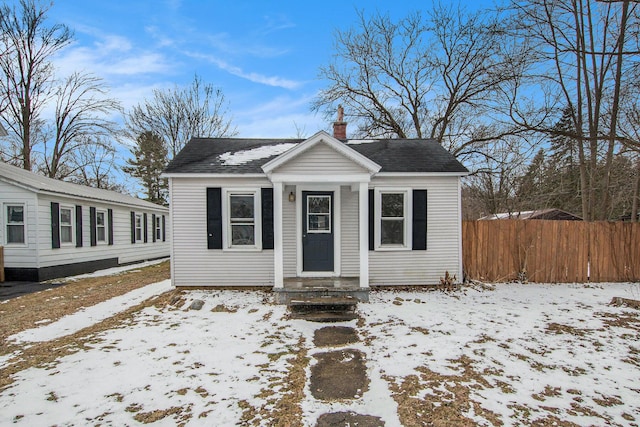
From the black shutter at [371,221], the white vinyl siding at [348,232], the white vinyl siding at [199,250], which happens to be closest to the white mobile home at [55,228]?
the white vinyl siding at [199,250]

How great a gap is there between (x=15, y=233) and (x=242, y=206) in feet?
25.1

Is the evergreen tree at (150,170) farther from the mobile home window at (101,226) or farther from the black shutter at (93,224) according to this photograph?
the black shutter at (93,224)

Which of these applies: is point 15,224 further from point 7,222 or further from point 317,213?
point 317,213

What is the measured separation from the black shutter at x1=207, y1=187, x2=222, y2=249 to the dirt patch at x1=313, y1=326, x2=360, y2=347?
3645 mm

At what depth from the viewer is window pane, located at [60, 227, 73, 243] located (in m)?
10.8

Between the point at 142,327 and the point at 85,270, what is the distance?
8316 millimetres

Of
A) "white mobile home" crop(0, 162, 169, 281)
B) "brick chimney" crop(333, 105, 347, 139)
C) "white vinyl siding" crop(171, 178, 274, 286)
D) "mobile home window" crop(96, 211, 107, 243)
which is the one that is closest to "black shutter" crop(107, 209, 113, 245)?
"white mobile home" crop(0, 162, 169, 281)

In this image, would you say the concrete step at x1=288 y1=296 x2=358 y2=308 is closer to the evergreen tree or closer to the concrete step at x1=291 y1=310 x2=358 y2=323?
the concrete step at x1=291 y1=310 x2=358 y2=323

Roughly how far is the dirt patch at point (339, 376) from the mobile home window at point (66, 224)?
35.5ft

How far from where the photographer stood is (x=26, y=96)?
17938 millimetres

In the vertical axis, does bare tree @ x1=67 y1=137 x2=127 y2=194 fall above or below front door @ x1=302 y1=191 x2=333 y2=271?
above

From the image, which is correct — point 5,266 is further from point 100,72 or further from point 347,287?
point 100,72

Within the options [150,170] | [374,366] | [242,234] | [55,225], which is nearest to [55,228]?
[55,225]

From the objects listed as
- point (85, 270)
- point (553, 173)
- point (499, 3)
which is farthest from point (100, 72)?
point (553, 173)
